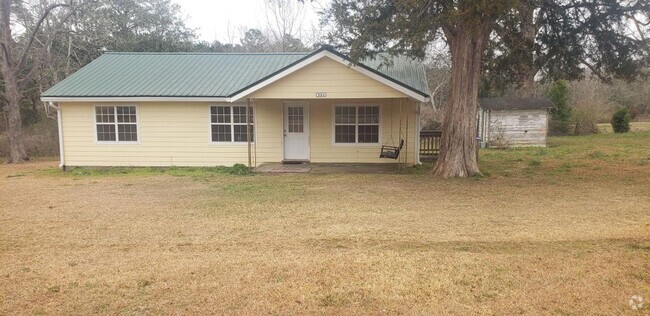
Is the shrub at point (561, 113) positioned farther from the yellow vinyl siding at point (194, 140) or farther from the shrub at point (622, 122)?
the yellow vinyl siding at point (194, 140)

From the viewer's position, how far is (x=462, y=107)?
11484 millimetres

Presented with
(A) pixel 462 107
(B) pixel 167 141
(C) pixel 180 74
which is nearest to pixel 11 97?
(C) pixel 180 74

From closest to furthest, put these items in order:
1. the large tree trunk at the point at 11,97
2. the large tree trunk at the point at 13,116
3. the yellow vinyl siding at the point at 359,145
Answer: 1. the yellow vinyl siding at the point at 359,145
2. the large tree trunk at the point at 11,97
3. the large tree trunk at the point at 13,116

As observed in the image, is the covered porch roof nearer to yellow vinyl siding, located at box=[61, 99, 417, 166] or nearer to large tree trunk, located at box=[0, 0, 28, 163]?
yellow vinyl siding, located at box=[61, 99, 417, 166]

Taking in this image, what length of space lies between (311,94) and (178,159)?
18.4 feet

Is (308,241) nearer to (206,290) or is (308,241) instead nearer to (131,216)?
(206,290)

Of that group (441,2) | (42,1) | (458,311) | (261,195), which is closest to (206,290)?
(458,311)

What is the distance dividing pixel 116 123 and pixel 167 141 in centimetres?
191

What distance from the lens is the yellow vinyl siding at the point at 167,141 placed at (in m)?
14.6

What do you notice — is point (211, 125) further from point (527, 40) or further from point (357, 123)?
point (527, 40)

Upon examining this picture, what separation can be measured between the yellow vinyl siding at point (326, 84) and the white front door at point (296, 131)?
2013 mm

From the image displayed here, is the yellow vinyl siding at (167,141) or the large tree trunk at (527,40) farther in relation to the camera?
the yellow vinyl siding at (167,141)

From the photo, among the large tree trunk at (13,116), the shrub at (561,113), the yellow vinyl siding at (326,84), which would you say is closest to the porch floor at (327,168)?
the yellow vinyl siding at (326,84)

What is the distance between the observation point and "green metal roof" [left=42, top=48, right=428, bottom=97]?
1440 centimetres
